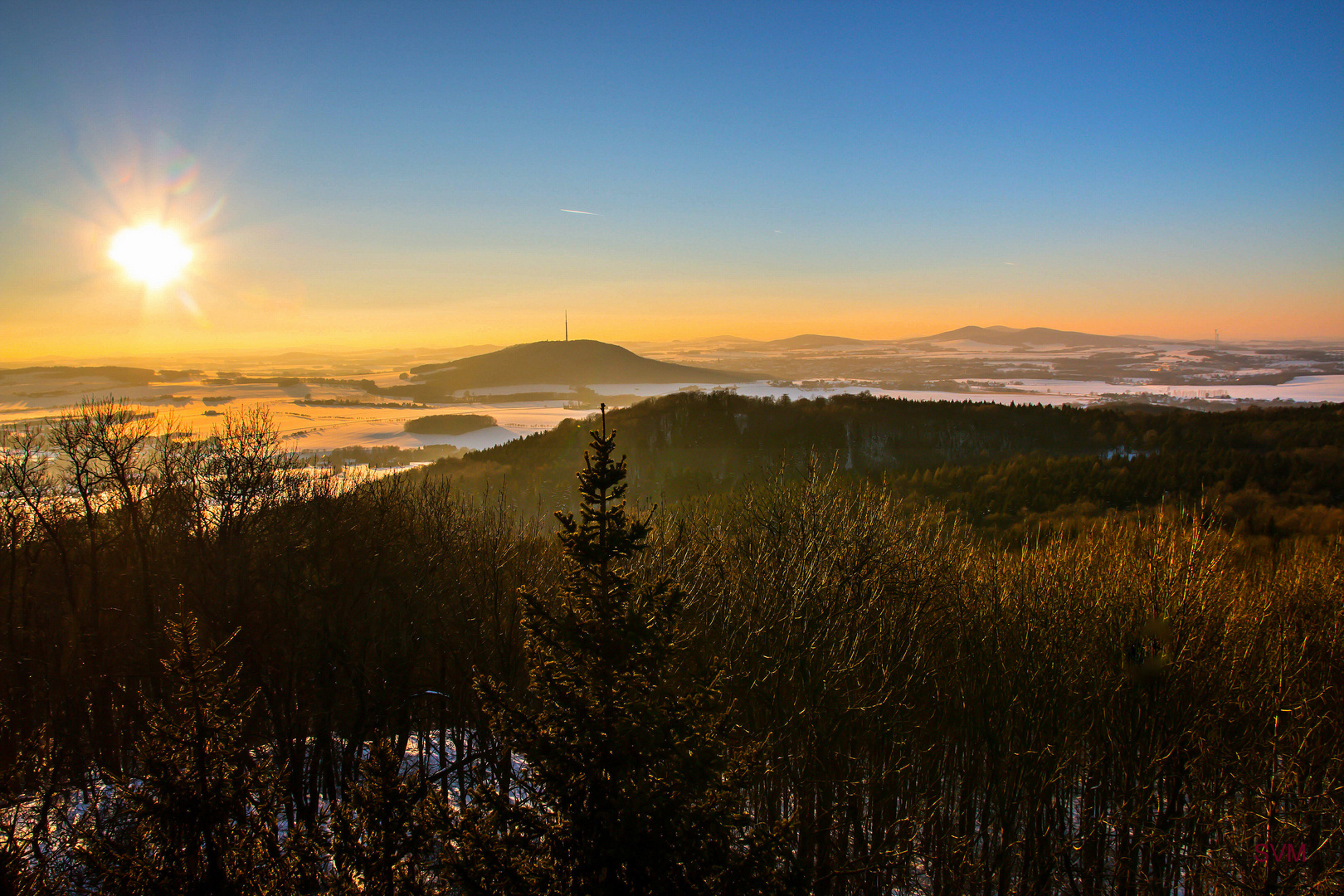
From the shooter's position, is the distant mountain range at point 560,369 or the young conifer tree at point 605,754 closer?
the young conifer tree at point 605,754

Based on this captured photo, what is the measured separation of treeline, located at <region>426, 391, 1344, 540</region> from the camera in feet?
146

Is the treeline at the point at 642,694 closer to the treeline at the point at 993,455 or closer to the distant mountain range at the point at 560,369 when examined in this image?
the treeline at the point at 993,455

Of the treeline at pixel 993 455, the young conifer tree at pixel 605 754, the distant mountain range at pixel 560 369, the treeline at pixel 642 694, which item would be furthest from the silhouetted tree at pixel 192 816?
the distant mountain range at pixel 560 369

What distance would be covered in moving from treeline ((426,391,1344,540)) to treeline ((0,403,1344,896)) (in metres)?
7.41

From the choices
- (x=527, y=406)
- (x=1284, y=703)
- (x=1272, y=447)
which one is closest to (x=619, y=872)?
(x=1284, y=703)

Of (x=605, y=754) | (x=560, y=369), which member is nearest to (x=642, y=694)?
(x=605, y=754)

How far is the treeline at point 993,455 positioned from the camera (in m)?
44.4

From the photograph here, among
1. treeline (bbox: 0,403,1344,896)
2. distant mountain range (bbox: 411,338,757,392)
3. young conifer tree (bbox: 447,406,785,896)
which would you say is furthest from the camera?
distant mountain range (bbox: 411,338,757,392)

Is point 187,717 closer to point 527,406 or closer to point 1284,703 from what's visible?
point 1284,703

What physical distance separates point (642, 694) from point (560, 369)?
497 ft

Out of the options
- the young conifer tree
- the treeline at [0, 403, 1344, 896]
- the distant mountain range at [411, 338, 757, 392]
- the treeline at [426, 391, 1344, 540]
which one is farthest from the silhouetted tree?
the distant mountain range at [411, 338, 757, 392]

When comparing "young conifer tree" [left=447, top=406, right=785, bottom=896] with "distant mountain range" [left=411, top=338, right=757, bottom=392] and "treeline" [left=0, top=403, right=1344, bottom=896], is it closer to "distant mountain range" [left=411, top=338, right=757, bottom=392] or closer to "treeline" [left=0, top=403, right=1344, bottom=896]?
"treeline" [left=0, top=403, right=1344, bottom=896]

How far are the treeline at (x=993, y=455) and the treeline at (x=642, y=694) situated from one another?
7.41 meters

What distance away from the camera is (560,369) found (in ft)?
504
